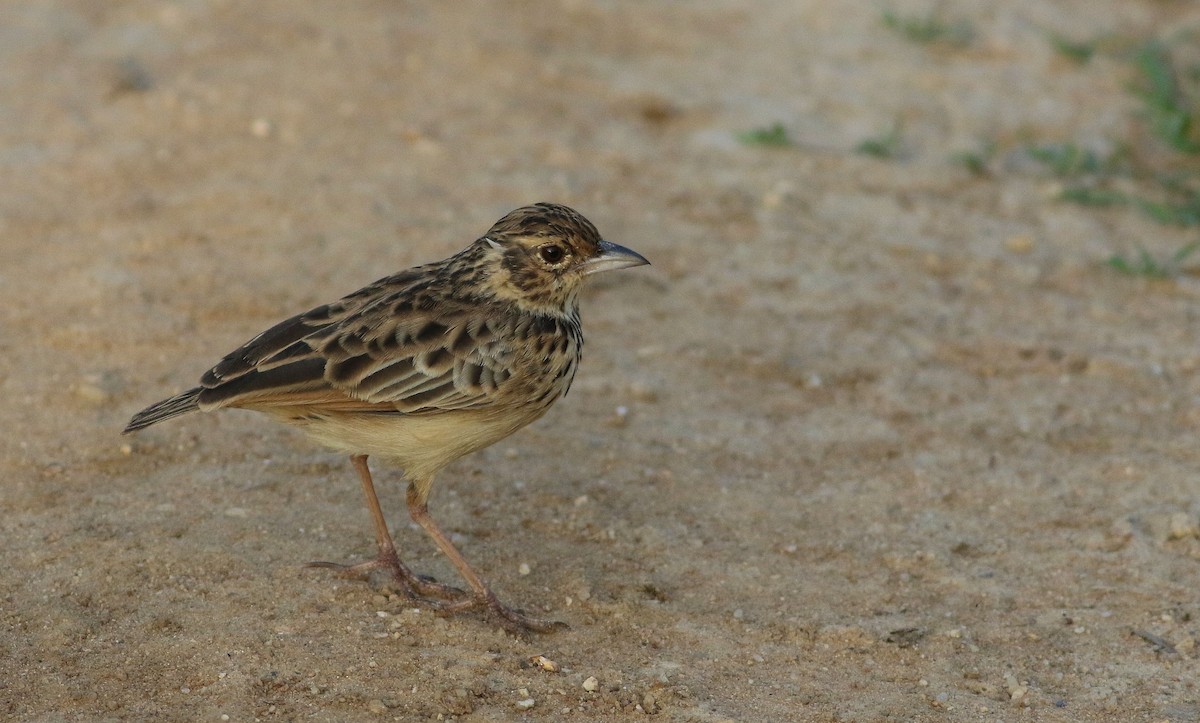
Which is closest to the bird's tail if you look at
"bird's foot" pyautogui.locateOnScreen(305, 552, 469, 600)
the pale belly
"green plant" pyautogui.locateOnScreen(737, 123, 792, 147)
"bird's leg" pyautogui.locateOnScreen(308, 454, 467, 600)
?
the pale belly

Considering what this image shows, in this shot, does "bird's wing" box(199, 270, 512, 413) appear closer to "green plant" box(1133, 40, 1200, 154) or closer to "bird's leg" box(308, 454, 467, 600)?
"bird's leg" box(308, 454, 467, 600)

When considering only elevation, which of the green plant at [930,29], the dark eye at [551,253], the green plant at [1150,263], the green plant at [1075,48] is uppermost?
the green plant at [930,29]

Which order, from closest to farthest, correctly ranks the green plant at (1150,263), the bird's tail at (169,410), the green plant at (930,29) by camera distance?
the bird's tail at (169,410) → the green plant at (1150,263) → the green plant at (930,29)

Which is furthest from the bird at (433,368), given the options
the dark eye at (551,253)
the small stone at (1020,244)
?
the small stone at (1020,244)

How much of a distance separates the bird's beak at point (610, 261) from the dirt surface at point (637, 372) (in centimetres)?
116

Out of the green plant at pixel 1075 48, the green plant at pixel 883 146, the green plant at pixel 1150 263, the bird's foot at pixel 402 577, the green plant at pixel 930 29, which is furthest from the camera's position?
the green plant at pixel 930 29

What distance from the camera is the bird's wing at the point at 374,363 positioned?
561cm

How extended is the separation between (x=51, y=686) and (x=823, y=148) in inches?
274

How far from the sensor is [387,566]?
592 centimetres

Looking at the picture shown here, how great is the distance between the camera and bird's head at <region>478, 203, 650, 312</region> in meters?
6.04

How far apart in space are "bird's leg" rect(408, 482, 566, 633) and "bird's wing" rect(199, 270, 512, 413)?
1.50ft

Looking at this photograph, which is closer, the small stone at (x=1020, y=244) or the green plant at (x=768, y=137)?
the small stone at (x=1020, y=244)

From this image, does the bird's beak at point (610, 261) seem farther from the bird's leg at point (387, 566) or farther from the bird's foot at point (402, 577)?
the bird's foot at point (402, 577)

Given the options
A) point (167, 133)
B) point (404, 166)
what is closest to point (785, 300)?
point (404, 166)
